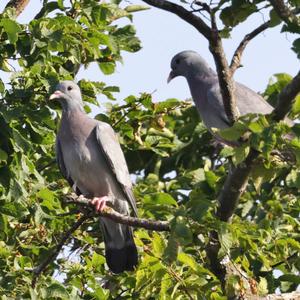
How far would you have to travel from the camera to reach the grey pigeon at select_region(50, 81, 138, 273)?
6793 mm

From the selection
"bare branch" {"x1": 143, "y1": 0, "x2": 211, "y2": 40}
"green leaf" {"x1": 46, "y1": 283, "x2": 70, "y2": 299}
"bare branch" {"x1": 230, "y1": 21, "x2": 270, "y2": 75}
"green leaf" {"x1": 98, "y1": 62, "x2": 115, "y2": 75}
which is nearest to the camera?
"bare branch" {"x1": 143, "y1": 0, "x2": 211, "y2": 40}

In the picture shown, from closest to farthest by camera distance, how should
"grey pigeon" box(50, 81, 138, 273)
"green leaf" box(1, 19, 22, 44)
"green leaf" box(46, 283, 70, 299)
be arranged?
1. "green leaf" box(46, 283, 70, 299)
2. "green leaf" box(1, 19, 22, 44)
3. "grey pigeon" box(50, 81, 138, 273)

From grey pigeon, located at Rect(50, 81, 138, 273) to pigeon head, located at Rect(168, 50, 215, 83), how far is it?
1658mm

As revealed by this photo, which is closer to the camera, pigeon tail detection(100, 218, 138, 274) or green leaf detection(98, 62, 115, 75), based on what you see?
pigeon tail detection(100, 218, 138, 274)

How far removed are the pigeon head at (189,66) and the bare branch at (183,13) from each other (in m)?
3.36

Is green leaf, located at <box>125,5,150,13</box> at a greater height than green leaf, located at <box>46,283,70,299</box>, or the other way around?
green leaf, located at <box>125,5,150,13</box>

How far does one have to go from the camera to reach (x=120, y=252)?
6.55 meters

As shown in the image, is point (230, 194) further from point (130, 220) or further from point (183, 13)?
point (183, 13)

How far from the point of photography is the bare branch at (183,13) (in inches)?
193

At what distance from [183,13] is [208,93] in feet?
9.38

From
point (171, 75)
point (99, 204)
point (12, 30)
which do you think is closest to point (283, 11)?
point (99, 204)

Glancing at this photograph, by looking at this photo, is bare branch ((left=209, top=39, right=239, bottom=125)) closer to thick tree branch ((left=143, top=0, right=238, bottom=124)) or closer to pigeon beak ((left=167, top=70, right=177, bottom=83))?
thick tree branch ((left=143, top=0, right=238, bottom=124))

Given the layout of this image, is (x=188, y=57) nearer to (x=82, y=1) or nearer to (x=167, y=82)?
(x=167, y=82)

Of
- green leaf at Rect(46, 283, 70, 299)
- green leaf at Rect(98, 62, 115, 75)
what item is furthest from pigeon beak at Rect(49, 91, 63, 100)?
green leaf at Rect(46, 283, 70, 299)
